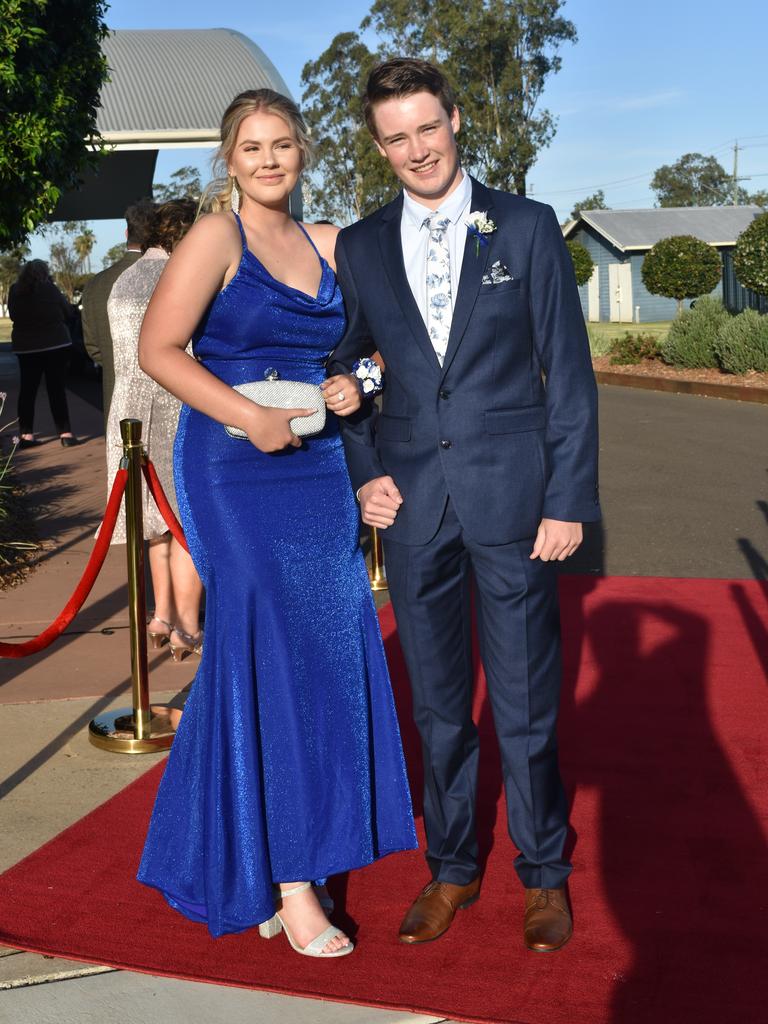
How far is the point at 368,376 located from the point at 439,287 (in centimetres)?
29

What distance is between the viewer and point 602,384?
23594mm

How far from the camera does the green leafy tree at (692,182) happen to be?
10916 centimetres

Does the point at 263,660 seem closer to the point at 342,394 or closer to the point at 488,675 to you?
the point at 488,675

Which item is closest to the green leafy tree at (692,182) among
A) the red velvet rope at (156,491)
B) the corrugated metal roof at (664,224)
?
the corrugated metal roof at (664,224)

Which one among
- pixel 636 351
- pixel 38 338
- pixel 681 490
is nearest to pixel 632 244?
pixel 636 351

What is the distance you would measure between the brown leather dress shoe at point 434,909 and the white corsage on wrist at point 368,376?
136cm

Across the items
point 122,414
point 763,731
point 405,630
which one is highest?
point 122,414

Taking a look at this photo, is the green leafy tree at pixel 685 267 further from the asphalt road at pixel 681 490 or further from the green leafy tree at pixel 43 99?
the green leafy tree at pixel 43 99

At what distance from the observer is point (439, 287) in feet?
10.5

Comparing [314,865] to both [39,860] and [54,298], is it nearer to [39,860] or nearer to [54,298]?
[39,860]

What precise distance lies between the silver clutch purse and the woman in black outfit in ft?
35.7

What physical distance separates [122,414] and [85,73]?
5.50 metres

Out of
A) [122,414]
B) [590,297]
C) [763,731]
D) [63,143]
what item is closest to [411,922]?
[763,731]

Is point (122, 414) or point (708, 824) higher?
point (122, 414)
